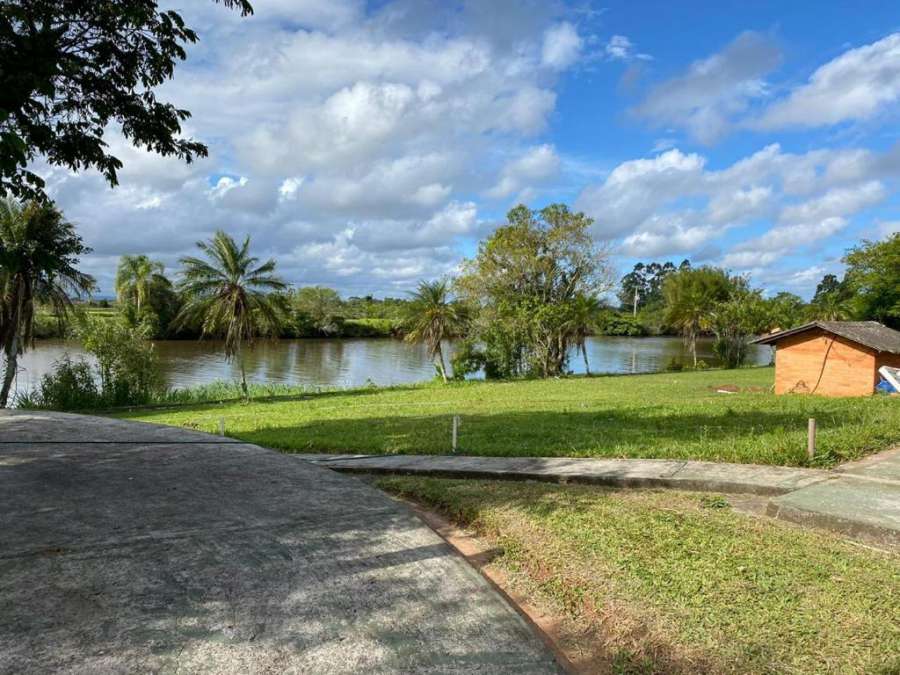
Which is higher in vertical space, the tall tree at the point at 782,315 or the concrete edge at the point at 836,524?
the tall tree at the point at 782,315

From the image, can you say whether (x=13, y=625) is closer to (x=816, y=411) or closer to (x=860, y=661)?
(x=860, y=661)

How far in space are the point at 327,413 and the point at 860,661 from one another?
1556 centimetres

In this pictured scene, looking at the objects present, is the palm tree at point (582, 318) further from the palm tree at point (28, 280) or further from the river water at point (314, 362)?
the palm tree at point (28, 280)

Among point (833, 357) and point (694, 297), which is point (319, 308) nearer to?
point (694, 297)

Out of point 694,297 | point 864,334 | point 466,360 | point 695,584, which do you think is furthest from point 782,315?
point 695,584

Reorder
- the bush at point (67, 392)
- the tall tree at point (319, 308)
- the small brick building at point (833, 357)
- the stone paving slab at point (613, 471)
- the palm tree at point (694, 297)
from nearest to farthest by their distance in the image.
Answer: the stone paving slab at point (613, 471) → the small brick building at point (833, 357) → the bush at point (67, 392) → the palm tree at point (694, 297) → the tall tree at point (319, 308)

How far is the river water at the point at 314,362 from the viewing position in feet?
120

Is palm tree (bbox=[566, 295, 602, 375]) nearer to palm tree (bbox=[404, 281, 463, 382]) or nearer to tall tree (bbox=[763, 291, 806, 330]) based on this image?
palm tree (bbox=[404, 281, 463, 382])

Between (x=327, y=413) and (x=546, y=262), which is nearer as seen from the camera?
(x=327, y=413)

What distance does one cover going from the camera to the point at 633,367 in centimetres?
4609

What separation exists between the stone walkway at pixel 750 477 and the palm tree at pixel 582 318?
99.5 ft

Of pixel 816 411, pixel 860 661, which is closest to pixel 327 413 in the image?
pixel 816 411

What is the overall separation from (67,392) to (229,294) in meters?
7.09

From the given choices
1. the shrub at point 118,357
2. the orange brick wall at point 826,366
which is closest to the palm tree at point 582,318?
the orange brick wall at point 826,366
